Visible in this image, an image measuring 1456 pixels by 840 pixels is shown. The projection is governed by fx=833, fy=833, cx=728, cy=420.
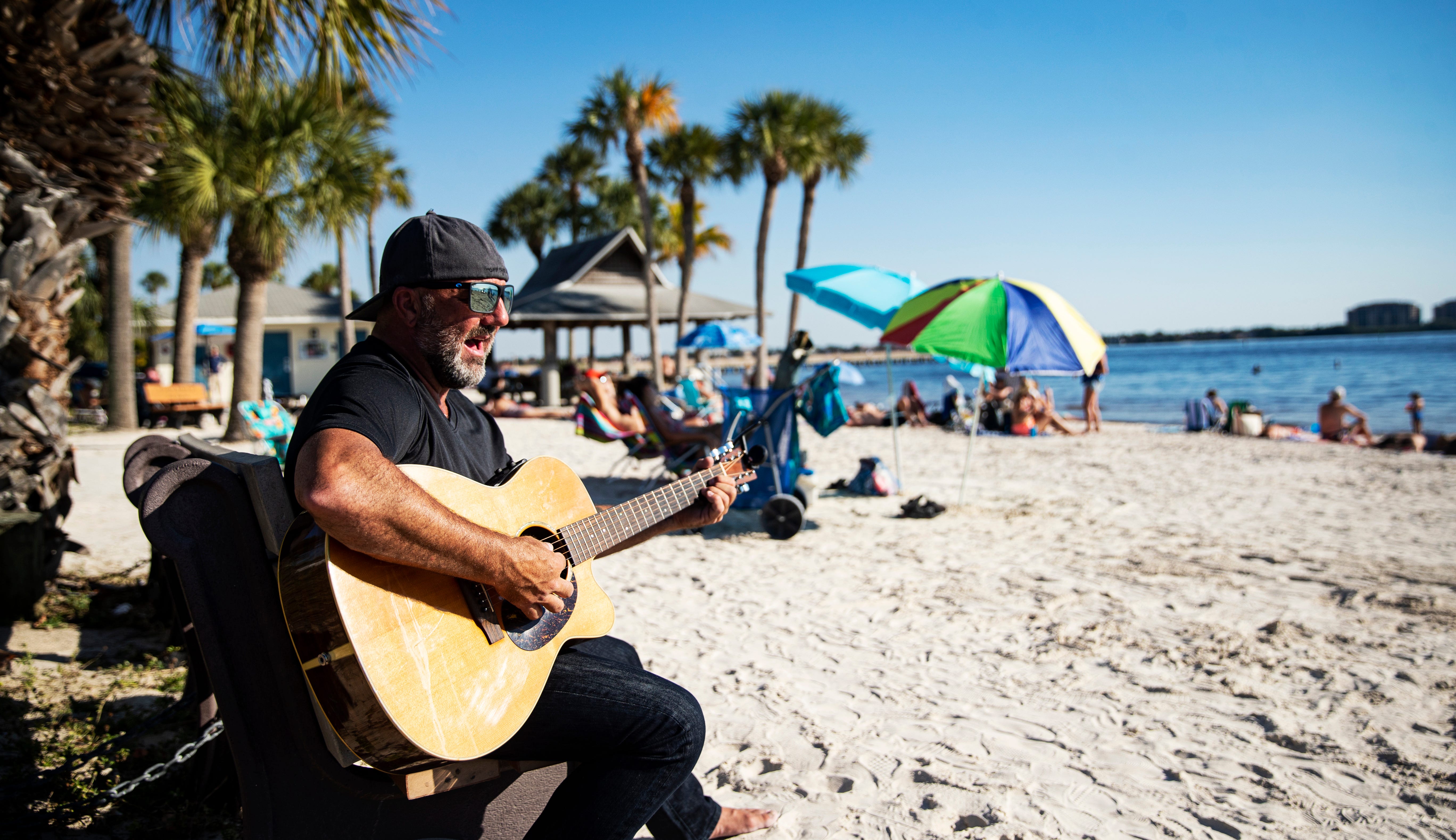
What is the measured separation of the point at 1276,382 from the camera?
5266 centimetres

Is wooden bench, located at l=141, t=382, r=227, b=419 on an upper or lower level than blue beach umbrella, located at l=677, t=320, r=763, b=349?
lower

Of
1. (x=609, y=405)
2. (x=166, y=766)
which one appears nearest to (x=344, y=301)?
(x=609, y=405)

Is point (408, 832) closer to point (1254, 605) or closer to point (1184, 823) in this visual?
point (1184, 823)

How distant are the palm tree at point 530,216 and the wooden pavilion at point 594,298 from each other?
9.17m

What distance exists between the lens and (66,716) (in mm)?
3182

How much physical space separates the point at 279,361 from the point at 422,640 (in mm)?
30293

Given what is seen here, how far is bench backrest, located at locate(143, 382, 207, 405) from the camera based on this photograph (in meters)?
15.7

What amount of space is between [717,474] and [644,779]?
2.85 ft

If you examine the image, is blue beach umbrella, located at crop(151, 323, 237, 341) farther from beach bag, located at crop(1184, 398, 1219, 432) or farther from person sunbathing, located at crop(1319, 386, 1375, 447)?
person sunbathing, located at crop(1319, 386, 1375, 447)

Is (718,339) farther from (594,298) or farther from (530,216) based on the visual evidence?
(530,216)

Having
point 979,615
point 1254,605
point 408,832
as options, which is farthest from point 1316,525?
point 408,832

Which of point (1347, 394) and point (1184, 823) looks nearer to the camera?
point (1184, 823)

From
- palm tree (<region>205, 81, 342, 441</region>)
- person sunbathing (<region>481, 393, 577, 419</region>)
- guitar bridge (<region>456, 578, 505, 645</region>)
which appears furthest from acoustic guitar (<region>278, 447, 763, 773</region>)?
person sunbathing (<region>481, 393, 577, 419</region>)

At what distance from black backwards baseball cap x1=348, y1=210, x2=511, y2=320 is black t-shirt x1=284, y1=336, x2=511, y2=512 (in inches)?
6.8
